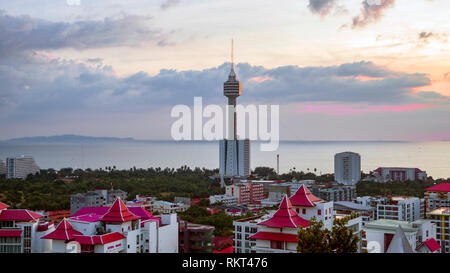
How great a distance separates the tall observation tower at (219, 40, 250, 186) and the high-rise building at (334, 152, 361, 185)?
7789mm

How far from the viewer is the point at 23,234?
19.7ft

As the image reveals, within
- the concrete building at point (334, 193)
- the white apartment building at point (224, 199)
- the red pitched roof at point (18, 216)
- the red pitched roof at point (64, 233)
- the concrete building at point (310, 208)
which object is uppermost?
the concrete building at point (310, 208)

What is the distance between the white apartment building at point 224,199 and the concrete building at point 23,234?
347 inches

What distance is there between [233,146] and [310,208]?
76.8 ft

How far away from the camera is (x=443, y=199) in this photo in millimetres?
9500

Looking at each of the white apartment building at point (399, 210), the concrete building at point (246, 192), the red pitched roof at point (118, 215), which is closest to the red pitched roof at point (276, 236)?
the red pitched roof at point (118, 215)

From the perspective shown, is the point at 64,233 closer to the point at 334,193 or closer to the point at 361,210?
the point at 361,210

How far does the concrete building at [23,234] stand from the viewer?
19.7ft

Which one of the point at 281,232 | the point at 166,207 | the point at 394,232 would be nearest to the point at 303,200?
the point at 281,232

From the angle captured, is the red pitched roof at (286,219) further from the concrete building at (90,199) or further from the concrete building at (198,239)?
the concrete building at (90,199)

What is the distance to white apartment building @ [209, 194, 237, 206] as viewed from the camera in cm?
1482

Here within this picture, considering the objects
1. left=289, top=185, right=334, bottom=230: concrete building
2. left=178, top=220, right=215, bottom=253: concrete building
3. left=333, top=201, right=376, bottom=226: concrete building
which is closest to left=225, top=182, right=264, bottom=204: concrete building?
left=333, top=201, right=376, bottom=226: concrete building

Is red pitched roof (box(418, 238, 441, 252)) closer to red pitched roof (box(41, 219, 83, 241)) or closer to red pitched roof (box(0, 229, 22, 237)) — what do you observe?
red pitched roof (box(41, 219, 83, 241))
